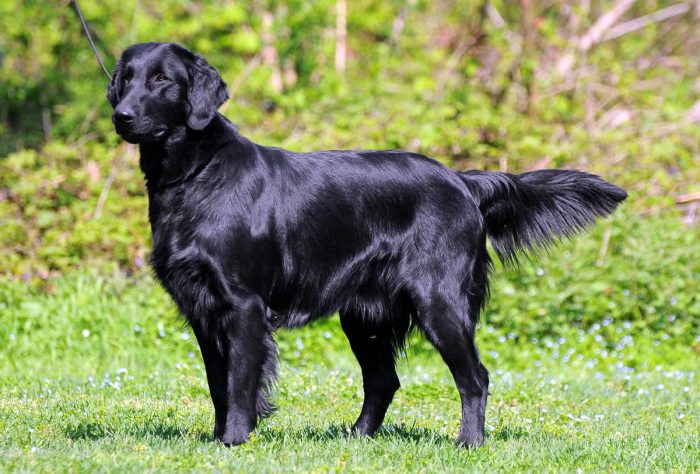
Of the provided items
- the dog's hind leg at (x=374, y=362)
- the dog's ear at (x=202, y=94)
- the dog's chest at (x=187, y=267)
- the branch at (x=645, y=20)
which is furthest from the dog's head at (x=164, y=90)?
the branch at (x=645, y=20)

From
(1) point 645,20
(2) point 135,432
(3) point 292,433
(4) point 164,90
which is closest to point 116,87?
(4) point 164,90

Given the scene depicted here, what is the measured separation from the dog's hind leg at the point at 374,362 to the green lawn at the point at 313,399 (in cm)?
11

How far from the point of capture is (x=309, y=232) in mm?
4520

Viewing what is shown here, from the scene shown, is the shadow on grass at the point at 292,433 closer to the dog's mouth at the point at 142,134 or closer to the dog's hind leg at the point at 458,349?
the dog's hind leg at the point at 458,349

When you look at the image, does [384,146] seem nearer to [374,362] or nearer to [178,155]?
[374,362]

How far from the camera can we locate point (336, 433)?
4.73 metres

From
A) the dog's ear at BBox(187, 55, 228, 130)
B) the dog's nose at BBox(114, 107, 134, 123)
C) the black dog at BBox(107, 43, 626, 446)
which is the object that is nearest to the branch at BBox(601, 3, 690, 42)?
the black dog at BBox(107, 43, 626, 446)

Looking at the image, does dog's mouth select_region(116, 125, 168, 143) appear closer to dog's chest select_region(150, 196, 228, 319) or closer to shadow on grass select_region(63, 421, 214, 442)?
dog's chest select_region(150, 196, 228, 319)

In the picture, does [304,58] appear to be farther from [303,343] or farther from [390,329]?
[390,329]

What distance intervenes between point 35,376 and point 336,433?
3015mm

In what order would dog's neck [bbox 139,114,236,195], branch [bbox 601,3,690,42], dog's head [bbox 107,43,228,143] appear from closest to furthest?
dog's head [bbox 107,43,228,143], dog's neck [bbox 139,114,236,195], branch [bbox 601,3,690,42]

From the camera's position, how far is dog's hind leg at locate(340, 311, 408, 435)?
491 cm

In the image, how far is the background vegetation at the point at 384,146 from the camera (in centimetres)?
470

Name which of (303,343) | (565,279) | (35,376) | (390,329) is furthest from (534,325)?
(35,376)
